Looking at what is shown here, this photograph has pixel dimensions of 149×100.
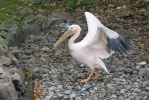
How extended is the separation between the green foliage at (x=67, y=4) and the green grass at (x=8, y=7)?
42 cm

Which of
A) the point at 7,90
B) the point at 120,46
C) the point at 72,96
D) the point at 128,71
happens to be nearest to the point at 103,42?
the point at 120,46

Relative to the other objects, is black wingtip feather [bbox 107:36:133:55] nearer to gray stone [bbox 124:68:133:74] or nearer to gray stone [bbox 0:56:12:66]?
gray stone [bbox 124:68:133:74]

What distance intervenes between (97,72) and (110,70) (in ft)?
0.90

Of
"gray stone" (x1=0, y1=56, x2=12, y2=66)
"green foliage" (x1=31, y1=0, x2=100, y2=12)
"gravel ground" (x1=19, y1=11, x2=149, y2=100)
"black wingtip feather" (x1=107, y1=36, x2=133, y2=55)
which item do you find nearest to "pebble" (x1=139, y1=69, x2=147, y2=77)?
"gravel ground" (x1=19, y1=11, x2=149, y2=100)

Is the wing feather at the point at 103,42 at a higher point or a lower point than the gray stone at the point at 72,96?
higher

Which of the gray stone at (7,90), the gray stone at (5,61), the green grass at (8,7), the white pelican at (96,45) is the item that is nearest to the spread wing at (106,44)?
the white pelican at (96,45)

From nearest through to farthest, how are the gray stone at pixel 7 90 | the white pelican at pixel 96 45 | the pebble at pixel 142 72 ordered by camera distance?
the gray stone at pixel 7 90
the white pelican at pixel 96 45
the pebble at pixel 142 72

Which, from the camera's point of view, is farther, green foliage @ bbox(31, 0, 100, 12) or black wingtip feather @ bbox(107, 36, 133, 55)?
green foliage @ bbox(31, 0, 100, 12)

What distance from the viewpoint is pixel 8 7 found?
26.9ft

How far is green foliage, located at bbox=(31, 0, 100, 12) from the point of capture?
838 cm

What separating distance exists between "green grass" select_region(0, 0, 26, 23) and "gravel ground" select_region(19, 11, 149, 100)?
2.75ft

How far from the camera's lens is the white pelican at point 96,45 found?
15.1 feet

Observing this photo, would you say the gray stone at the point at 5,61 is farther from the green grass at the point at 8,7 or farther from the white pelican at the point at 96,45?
the green grass at the point at 8,7

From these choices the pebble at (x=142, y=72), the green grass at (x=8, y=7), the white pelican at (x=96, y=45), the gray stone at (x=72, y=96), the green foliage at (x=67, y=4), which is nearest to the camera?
the gray stone at (x=72, y=96)
